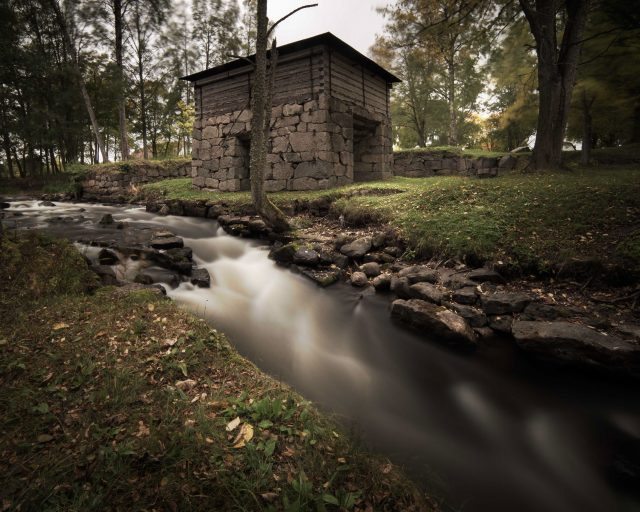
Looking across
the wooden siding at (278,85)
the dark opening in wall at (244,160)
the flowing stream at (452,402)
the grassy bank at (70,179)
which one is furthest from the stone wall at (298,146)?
the flowing stream at (452,402)

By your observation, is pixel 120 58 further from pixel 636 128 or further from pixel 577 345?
pixel 636 128

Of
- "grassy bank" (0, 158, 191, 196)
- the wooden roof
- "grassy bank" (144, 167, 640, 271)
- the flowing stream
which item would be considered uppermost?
the wooden roof

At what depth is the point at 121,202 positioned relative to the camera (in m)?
15.3

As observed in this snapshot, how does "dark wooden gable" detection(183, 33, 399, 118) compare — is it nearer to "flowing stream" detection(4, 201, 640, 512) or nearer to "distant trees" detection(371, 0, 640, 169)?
"distant trees" detection(371, 0, 640, 169)

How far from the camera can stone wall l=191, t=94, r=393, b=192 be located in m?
12.0

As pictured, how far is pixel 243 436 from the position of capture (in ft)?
7.49

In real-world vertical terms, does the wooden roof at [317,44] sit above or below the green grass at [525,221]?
above

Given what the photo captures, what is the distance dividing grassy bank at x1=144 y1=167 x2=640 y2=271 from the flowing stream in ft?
5.76

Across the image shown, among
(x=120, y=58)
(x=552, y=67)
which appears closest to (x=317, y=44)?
(x=552, y=67)

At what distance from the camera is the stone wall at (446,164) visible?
58.1ft

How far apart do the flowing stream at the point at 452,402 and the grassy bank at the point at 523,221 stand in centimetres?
176

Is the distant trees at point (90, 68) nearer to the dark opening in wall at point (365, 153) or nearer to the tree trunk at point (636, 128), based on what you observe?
the dark opening in wall at point (365, 153)

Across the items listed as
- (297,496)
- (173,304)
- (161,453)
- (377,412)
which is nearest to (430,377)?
(377,412)

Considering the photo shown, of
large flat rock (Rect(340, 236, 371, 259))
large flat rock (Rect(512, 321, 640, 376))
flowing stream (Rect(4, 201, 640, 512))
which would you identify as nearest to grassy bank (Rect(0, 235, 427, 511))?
flowing stream (Rect(4, 201, 640, 512))
